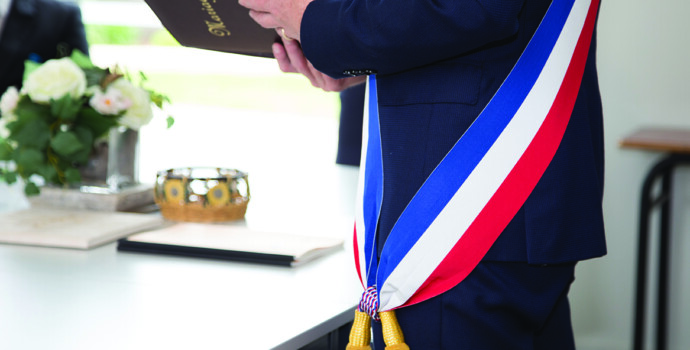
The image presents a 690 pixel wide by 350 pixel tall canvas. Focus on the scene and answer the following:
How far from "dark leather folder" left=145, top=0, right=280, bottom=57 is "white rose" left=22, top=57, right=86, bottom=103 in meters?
0.51

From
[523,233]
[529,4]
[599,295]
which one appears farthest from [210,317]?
[599,295]

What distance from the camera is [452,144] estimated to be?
2.94ft

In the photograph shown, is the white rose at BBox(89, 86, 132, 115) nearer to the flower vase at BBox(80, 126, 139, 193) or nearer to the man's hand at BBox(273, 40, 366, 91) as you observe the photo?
the flower vase at BBox(80, 126, 139, 193)

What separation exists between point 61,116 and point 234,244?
539 millimetres

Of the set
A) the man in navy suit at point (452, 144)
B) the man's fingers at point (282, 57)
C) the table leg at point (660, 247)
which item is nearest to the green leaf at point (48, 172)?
the man's fingers at point (282, 57)

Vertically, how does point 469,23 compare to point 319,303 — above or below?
above

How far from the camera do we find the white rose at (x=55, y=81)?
5.17ft

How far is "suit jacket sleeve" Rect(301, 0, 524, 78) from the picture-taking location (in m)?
0.81

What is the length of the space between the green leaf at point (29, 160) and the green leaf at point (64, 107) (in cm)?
9

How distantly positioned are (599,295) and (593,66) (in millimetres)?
2220

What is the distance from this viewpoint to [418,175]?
3.00 ft

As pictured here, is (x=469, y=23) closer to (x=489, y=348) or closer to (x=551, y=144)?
(x=551, y=144)

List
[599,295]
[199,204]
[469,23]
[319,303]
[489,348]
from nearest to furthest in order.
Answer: [469,23] < [489,348] < [319,303] < [199,204] < [599,295]

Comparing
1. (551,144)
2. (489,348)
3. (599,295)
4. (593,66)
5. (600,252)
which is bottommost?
(599,295)
